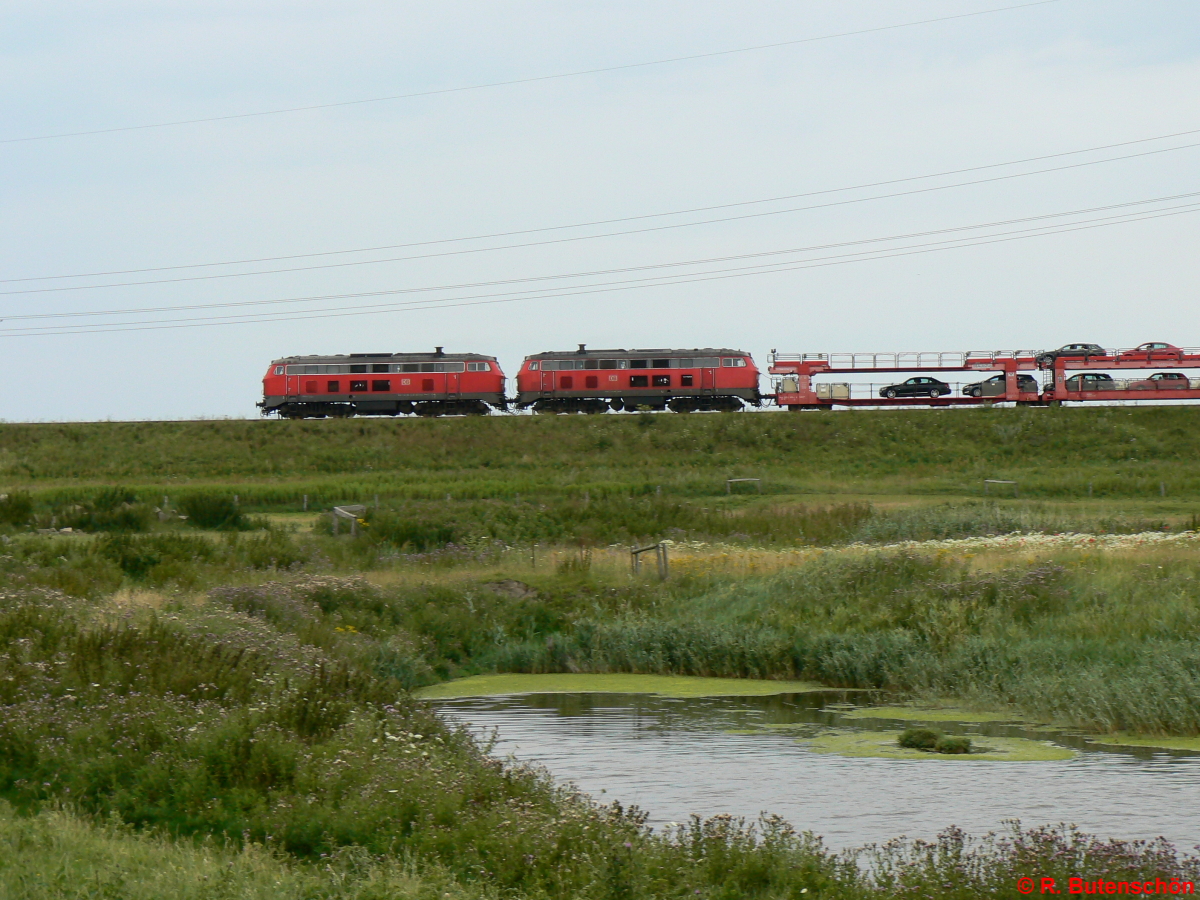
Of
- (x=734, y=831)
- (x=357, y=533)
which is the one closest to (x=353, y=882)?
(x=734, y=831)

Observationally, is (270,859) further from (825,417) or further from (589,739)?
(825,417)

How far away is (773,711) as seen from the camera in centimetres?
1878

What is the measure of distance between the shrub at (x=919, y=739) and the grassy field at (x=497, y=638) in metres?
2.72

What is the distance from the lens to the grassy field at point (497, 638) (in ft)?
29.9

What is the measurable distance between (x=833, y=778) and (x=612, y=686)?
302 inches

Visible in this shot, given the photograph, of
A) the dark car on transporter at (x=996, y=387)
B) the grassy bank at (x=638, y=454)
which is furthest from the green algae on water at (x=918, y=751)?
the dark car on transporter at (x=996, y=387)

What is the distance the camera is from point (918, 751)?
15.4 meters

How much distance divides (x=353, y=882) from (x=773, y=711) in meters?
11.2

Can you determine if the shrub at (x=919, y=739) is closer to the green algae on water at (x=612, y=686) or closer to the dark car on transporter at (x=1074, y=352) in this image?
the green algae on water at (x=612, y=686)

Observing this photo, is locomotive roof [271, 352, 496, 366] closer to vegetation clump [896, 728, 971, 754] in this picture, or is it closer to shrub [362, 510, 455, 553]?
shrub [362, 510, 455, 553]

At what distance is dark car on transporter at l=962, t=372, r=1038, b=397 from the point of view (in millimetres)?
70062

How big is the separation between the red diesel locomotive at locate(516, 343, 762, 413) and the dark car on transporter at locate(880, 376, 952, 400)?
24.6 feet

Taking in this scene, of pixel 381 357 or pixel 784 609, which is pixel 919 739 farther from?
pixel 381 357

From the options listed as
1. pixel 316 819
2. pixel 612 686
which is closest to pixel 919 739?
pixel 612 686
